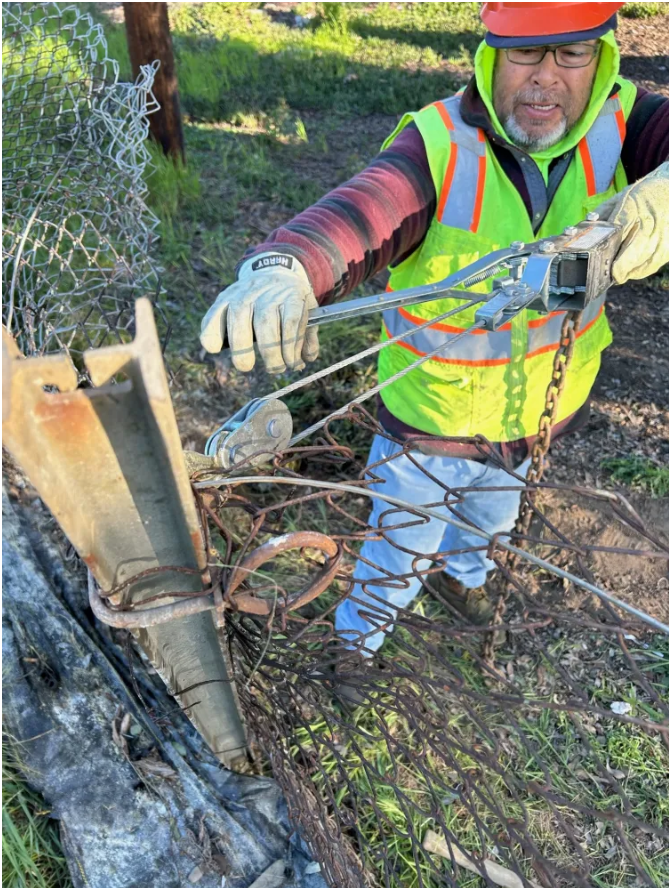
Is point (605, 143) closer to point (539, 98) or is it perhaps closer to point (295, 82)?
point (539, 98)

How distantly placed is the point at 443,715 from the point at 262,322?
3.92ft

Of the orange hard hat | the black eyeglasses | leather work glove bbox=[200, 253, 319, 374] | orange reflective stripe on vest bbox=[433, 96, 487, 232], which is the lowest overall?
leather work glove bbox=[200, 253, 319, 374]

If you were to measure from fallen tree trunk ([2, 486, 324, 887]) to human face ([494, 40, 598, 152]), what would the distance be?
5.79ft

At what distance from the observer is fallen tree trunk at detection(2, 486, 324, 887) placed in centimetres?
189

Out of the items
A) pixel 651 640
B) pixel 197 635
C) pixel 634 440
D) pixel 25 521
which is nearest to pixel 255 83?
pixel 634 440

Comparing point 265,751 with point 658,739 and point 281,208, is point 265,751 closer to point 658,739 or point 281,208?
point 658,739

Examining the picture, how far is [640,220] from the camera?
1.65 meters

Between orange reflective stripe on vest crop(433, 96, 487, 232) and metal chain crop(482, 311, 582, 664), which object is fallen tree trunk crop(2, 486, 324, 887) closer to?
metal chain crop(482, 311, 582, 664)

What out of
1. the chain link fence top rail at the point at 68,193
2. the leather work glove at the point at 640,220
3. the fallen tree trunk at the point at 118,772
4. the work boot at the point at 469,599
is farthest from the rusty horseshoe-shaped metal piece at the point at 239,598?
the work boot at the point at 469,599

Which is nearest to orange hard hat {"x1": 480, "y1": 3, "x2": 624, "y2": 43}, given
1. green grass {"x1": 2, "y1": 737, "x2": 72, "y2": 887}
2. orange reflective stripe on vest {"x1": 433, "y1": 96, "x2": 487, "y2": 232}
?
orange reflective stripe on vest {"x1": 433, "y1": 96, "x2": 487, "y2": 232}

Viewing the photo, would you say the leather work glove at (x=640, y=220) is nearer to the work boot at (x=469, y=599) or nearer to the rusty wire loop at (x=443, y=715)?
the rusty wire loop at (x=443, y=715)

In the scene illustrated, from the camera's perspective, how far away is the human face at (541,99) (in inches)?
72.7

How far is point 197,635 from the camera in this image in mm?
1354

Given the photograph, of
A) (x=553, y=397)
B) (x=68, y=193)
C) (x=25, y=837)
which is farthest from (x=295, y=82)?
(x=25, y=837)
